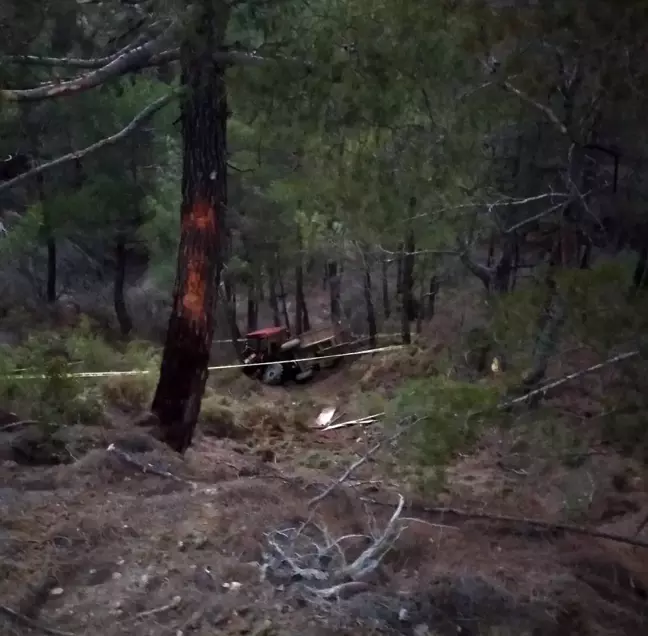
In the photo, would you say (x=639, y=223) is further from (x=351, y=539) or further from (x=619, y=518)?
(x=351, y=539)

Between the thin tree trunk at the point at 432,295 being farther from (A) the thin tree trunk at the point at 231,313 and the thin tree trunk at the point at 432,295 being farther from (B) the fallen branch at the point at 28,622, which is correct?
(B) the fallen branch at the point at 28,622

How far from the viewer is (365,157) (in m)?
5.33

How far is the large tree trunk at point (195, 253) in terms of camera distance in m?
5.95

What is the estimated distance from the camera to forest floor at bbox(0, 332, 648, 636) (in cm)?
334

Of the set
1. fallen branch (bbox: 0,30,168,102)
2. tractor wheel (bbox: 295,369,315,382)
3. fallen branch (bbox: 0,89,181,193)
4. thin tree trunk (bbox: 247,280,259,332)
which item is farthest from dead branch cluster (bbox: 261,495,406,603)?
thin tree trunk (bbox: 247,280,259,332)

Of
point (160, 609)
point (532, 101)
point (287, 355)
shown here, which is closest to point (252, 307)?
point (287, 355)

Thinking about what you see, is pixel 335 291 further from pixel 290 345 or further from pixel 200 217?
pixel 200 217

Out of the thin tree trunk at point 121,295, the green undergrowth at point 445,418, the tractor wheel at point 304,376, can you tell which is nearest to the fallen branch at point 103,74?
the green undergrowth at point 445,418

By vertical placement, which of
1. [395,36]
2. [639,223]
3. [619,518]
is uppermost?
[395,36]

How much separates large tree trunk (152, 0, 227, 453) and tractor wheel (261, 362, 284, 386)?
7272mm

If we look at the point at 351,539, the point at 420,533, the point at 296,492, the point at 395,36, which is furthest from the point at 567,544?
the point at 395,36

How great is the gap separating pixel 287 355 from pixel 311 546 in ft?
34.8

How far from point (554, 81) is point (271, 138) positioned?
7.34 feet

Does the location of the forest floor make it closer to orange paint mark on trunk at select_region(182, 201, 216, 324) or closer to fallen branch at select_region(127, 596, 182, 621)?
fallen branch at select_region(127, 596, 182, 621)
